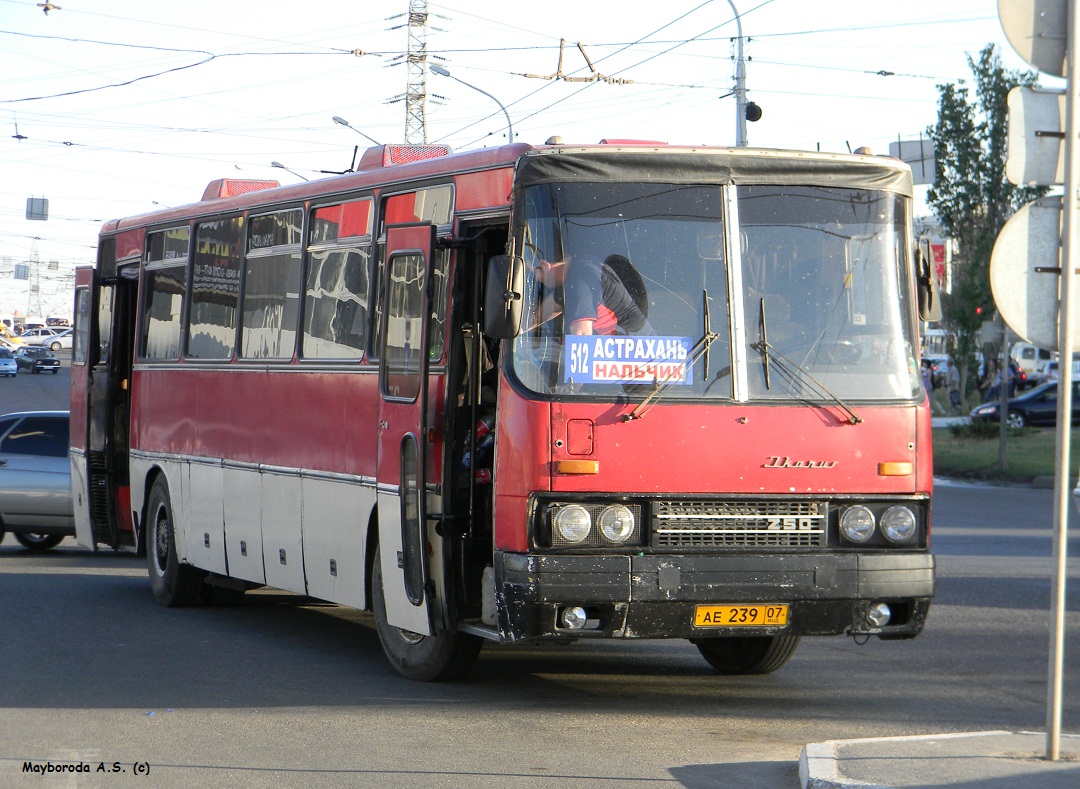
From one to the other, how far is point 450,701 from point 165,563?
550cm

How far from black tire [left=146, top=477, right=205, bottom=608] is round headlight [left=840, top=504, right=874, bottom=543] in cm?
692

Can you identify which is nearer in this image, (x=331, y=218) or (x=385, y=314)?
(x=385, y=314)

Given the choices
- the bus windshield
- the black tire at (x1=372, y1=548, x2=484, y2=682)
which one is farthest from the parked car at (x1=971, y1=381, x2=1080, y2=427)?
the bus windshield

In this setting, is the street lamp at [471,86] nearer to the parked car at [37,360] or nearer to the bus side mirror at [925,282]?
A: the bus side mirror at [925,282]

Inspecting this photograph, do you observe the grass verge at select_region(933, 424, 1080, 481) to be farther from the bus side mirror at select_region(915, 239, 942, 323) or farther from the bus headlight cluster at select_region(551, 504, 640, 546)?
the bus headlight cluster at select_region(551, 504, 640, 546)

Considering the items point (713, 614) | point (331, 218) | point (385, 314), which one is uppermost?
point (331, 218)

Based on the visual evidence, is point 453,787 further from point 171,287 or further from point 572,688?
point 171,287

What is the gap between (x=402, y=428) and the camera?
895cm

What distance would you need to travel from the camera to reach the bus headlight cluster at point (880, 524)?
805cm

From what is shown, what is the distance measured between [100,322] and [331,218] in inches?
223

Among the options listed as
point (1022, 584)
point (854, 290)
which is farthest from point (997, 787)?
point (1022, 584)

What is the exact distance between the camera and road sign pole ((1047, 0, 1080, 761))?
6586 mm

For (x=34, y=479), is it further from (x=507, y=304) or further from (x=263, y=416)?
(x=507, y=304)

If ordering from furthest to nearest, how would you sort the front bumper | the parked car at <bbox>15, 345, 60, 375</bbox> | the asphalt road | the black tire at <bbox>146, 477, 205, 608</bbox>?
the parked car at <bbox>15, 345, 60, 375</bbox> → the black tire at <bbox>146, 477, 205, 608</bbox> → the front bumper → the asphalt road
